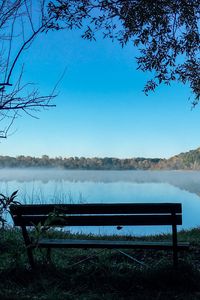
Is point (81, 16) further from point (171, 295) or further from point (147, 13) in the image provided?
point (171, 295)

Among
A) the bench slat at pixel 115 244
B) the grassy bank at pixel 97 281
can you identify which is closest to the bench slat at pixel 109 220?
the bench slat at pixel 115 244

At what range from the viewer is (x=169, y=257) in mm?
5844

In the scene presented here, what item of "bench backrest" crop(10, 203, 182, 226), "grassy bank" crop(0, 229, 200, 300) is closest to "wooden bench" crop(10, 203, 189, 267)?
"bench backrest" crop(10, 203, 182, 226)

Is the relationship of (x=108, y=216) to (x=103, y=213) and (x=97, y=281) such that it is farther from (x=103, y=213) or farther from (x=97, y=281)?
(x=97, y=281)

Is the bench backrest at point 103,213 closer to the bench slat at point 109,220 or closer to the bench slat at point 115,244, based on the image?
the bench slat at point 109,220

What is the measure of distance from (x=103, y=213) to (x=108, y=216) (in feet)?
0.28

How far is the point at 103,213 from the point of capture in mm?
4887

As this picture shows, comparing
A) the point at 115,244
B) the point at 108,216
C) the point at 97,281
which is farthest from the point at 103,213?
the point at 97,281

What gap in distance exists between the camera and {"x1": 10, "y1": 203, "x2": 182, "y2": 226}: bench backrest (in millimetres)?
4805

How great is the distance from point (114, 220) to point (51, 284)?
97 centimetres

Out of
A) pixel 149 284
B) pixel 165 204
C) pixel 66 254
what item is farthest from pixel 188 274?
pixel 66 254

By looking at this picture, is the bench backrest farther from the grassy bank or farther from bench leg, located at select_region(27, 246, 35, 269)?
the grassy bank

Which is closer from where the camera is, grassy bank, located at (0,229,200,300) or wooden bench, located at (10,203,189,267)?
grassy bank, located at (0,229,200,300)

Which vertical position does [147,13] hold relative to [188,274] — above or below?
above
